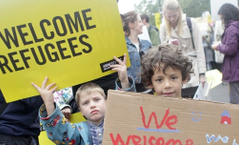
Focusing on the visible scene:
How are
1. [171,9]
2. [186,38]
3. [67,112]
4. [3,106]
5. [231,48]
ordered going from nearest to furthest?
[3,106], [67,112], [171,9], [186,38], [231,48]

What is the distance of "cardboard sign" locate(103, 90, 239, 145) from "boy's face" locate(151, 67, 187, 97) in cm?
44

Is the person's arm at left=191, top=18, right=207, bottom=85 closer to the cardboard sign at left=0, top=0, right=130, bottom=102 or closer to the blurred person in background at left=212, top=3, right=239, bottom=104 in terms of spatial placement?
the blurred person in background at left=212, top=3, right=239, bottom=104

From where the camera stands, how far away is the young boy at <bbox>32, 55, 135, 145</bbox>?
1.82 meters

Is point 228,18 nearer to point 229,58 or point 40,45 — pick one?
point 229,58

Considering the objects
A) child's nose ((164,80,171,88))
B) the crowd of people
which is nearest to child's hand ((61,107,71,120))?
the crowd of people

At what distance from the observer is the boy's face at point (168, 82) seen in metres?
1.88

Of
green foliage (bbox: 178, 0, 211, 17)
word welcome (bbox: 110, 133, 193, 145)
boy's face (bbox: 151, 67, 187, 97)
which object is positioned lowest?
green foliage (bbox: 178, 0, 211, 17)

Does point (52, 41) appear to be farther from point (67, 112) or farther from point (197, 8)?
point (197, 8)

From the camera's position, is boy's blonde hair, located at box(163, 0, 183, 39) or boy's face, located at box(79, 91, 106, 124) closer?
boy's face, located at box(79, 91, 106, 124)

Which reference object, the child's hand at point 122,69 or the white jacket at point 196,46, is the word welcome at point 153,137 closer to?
the child's hand at point 122,69

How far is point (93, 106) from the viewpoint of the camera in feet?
6.68

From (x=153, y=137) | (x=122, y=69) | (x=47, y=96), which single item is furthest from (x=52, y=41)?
(x=153, y=137)

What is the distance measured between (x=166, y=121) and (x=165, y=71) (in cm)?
58

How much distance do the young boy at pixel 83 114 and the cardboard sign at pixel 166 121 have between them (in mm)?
497
